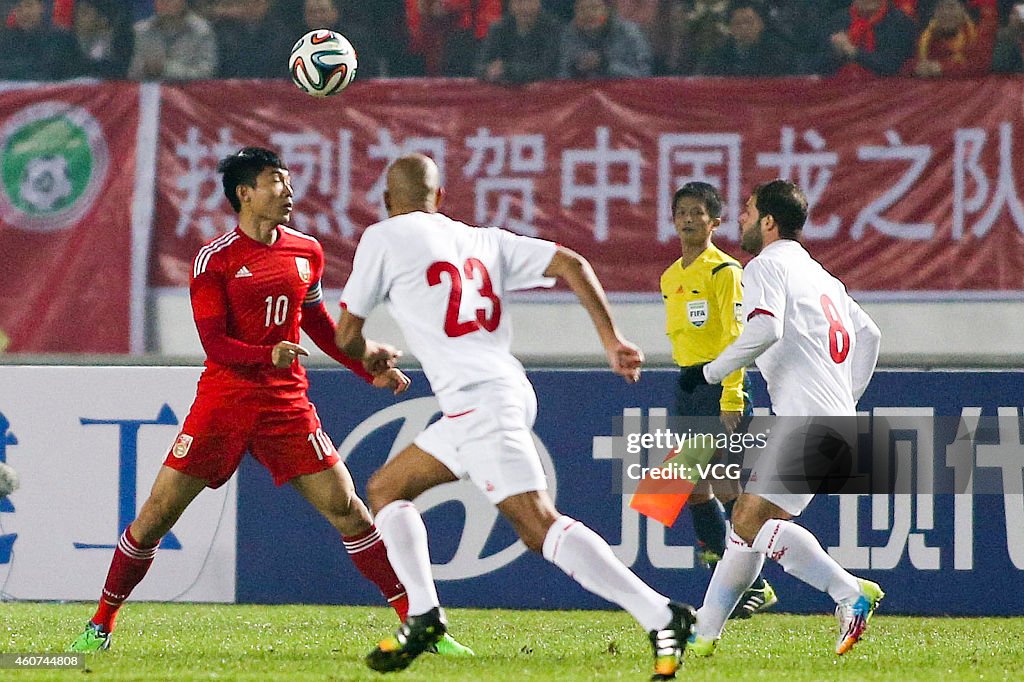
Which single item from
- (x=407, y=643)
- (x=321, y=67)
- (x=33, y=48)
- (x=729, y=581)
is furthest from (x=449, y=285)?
(x=33, y=48)

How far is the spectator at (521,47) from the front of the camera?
11031mm

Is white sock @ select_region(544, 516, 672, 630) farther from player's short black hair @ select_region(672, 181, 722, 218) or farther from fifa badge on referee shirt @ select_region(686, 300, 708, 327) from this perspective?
player's short black hair @ select_region(672, 181, 722, 218)

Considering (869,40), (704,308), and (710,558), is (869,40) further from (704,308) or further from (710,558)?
(710,558)

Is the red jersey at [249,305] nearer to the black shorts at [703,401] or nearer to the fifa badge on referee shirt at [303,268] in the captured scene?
the fifa badge on referee shirt at [303,268]

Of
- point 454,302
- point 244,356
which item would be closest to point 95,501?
point 244,356

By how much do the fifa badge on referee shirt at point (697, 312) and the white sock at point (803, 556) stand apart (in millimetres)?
1626

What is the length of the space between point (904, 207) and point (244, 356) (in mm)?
5664

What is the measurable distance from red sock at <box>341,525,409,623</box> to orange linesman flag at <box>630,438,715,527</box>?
5.76 feet

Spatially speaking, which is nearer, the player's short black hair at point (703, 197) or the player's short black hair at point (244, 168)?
the player's short black hair at point (244, 168)

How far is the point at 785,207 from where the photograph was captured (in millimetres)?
6383

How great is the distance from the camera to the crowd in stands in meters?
11.1

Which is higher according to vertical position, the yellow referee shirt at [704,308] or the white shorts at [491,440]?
the yellow referee shirt at [704,308]

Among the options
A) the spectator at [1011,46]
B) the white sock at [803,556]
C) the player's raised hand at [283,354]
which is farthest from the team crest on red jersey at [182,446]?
the spectator at [1011,46]

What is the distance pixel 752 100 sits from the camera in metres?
10.7
